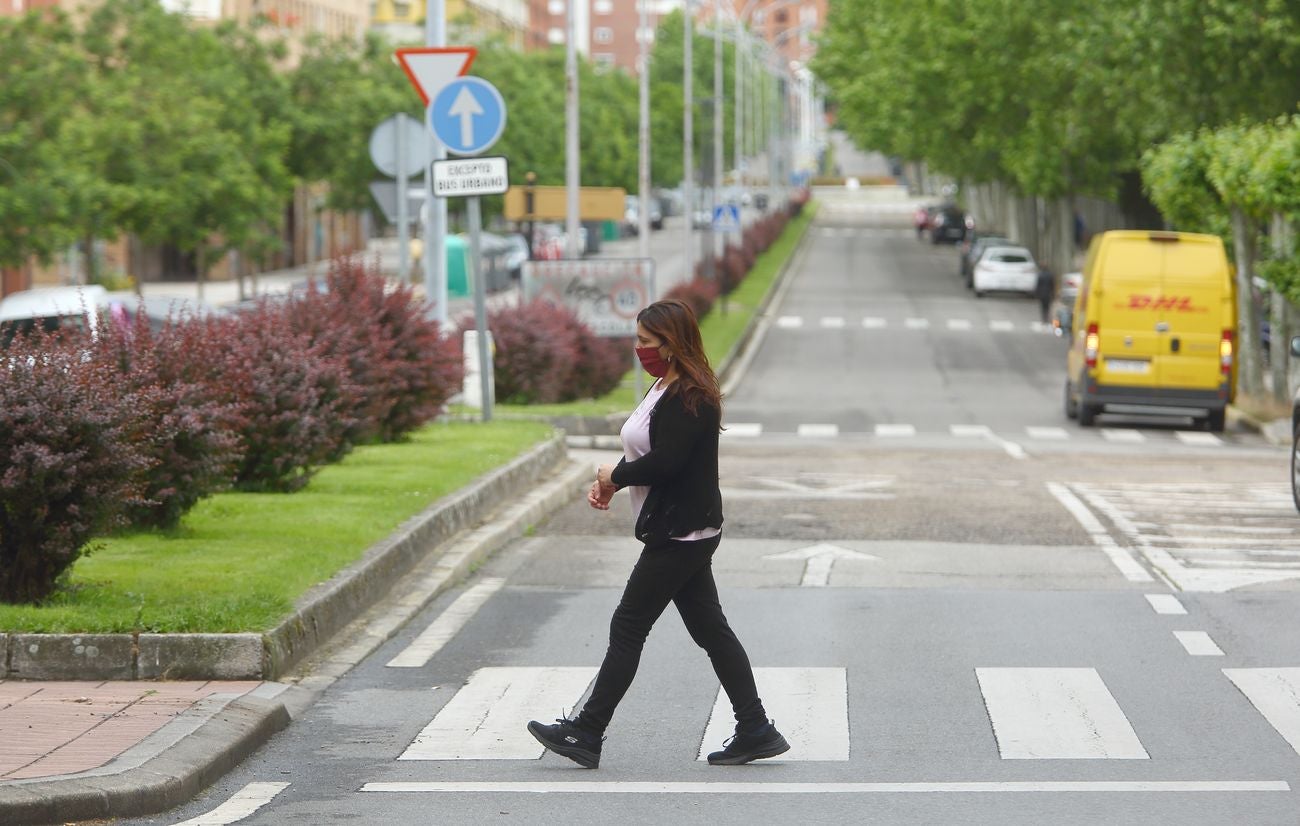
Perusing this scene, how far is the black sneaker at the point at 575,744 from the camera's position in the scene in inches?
315

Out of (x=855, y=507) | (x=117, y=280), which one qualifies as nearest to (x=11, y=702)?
(x=855, y=507)

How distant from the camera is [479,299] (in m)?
20.6

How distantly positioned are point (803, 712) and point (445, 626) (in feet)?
9.36

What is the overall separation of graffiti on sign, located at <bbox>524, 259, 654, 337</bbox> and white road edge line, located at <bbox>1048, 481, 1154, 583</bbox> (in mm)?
10483

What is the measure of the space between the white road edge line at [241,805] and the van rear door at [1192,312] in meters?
24.0

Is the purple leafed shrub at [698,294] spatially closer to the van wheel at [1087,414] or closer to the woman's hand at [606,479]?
the van wheel at [1087,414]

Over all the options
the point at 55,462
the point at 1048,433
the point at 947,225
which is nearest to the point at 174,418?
the point at 55,462

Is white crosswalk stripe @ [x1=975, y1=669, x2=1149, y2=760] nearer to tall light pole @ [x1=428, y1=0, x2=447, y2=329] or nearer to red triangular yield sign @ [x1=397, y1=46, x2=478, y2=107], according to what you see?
red triangular yield sign @ [x1=397, y1=46, x2=478, y2=107]

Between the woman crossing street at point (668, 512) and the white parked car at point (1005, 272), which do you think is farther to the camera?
the white parked car at point (1005, 272)

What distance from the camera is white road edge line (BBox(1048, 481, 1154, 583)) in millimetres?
13625

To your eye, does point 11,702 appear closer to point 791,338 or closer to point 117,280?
point 791,338

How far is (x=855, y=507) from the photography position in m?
17.7

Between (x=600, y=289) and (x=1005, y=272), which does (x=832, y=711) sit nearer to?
(x=600, y=289)

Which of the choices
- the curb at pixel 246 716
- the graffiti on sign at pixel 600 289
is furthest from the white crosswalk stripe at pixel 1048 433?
the curb at pixel 246 716
